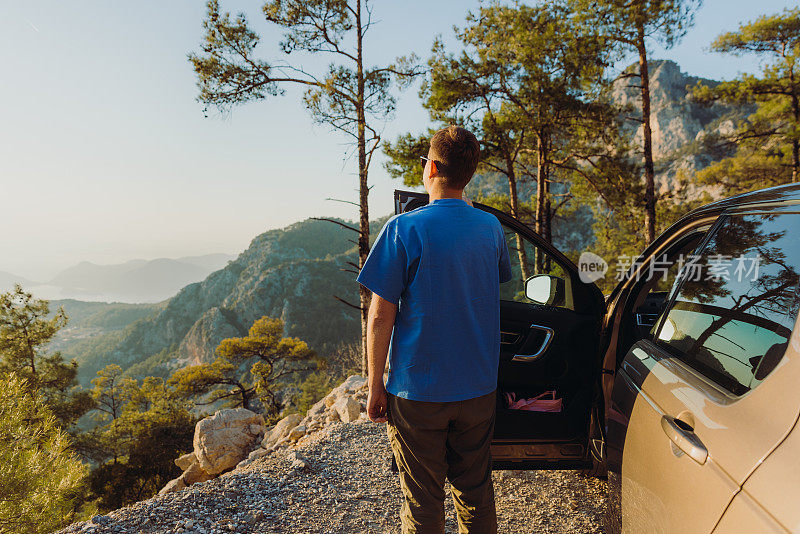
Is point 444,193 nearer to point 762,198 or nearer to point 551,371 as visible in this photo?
point 762,198

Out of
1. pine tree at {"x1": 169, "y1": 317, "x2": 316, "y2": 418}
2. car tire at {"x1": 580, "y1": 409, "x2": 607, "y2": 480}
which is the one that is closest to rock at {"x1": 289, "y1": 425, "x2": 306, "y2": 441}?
car tire at {"x1": 580, "y1": 409, "x2": 607, "y2": 480}

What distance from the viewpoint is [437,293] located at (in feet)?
4.98

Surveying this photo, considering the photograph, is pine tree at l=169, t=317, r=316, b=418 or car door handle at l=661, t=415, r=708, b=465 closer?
car door handle at l=661, t=415, r=708, b=465

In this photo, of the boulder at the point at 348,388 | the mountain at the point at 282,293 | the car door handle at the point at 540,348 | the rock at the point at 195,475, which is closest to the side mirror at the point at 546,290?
the car door handle at the point at 540,348

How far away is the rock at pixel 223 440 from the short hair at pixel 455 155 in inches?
380

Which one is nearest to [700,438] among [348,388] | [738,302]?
[738,302]

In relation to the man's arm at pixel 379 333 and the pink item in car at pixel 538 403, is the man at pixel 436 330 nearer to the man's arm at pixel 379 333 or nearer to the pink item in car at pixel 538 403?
the man's arm at pixel 379 333

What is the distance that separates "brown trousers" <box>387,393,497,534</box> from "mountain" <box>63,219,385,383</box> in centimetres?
5760

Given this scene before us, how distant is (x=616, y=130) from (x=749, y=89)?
5.89 meters

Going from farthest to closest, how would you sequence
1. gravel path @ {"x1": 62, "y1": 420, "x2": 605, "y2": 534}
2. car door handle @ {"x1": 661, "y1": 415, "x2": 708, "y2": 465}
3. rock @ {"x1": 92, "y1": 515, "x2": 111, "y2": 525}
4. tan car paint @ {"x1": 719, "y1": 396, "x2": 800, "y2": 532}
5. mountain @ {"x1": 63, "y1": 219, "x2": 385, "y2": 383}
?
mountain @ {"x1": 63, "y1": 219, "x2": 385, "y2": 383}
rock @ {"x1": 92, "y1": 515, "x2": 111, "y2": 525}
gravel path @ {"x1": 62, "y1": 420, "x2": 605, "y2": 534}
car door handle @ {"x1": 661, "y1": 415, "x2": 708, "y2": 465}
tan car paint @ {"x1": 719, "y1": 396, "x2": 800, "y2": 532}

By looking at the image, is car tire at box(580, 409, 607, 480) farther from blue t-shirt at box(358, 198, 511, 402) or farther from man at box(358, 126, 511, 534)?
blue t-shirt at box(358, 198, 511, 402)

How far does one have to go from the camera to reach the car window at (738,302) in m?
1.20

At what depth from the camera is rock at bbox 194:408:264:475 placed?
29.2 ft

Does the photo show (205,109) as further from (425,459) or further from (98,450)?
(98,450)
